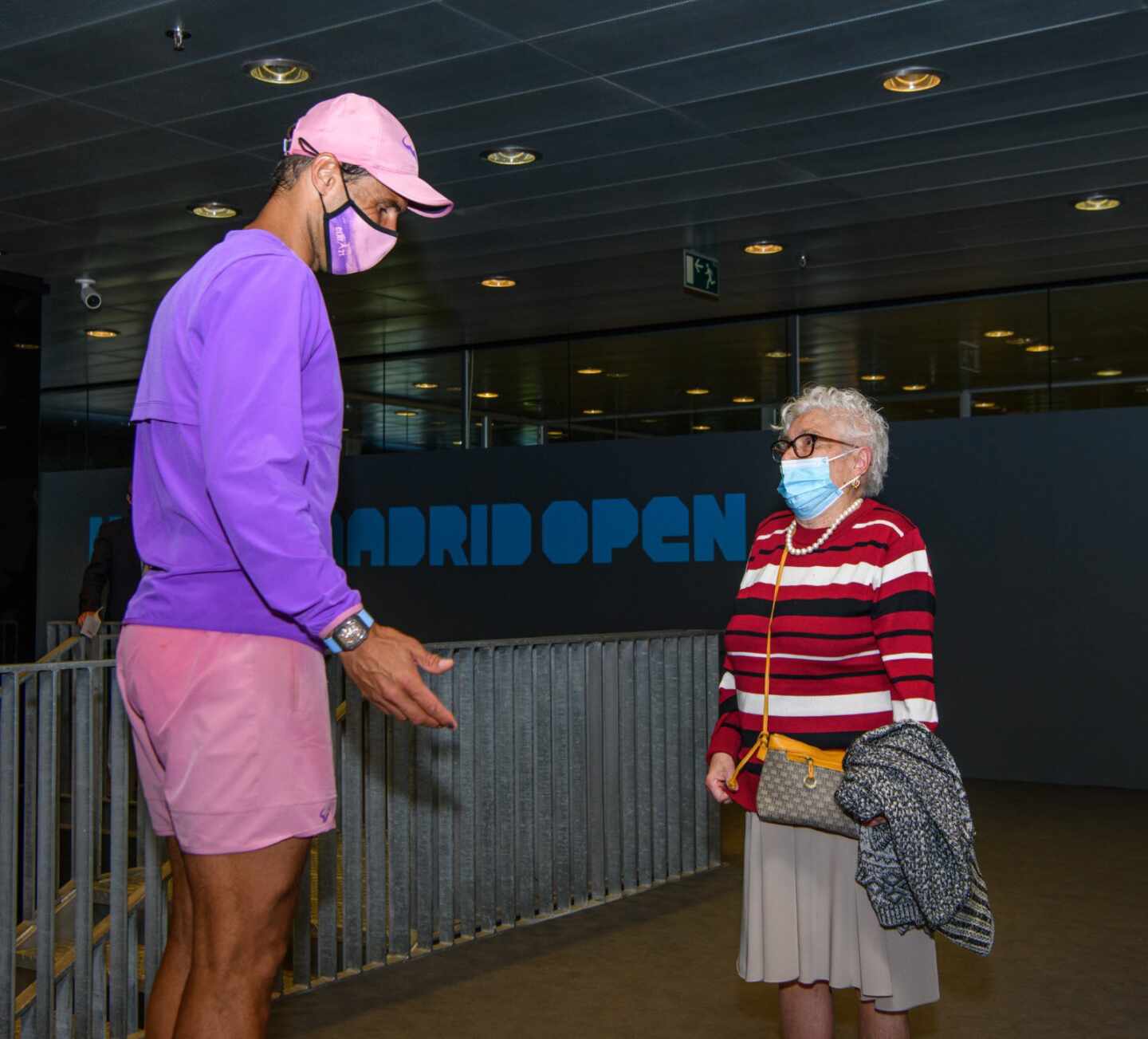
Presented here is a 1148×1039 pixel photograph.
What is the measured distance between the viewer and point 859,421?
140 inches

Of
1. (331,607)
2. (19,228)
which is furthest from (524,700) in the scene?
(19,228)

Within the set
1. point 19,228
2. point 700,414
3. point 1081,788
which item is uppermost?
point 19,228

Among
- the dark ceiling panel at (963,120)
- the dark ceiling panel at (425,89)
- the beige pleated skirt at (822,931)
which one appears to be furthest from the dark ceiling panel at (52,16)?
the beige pleated skirt at (822,931)

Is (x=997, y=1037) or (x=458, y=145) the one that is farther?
(x=458, y=145)

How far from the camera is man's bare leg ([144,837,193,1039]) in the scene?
6.82 ft

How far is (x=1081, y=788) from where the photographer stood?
9.48 meters

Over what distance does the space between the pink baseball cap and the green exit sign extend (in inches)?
282

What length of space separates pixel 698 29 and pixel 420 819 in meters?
3.28

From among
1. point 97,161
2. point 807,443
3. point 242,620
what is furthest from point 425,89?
point 242,620

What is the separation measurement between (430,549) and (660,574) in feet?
7.59

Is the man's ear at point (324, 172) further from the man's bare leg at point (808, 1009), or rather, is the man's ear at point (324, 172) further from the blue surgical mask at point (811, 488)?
the man's bare leg at point (808, 1009)

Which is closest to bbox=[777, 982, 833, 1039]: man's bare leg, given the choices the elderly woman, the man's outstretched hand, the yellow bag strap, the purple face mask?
the elderly woman

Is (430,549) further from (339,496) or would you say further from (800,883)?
(800,883)

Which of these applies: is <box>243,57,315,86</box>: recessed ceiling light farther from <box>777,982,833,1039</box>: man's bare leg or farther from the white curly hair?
<box>777,982,833,1039</box>: man's bare leg
